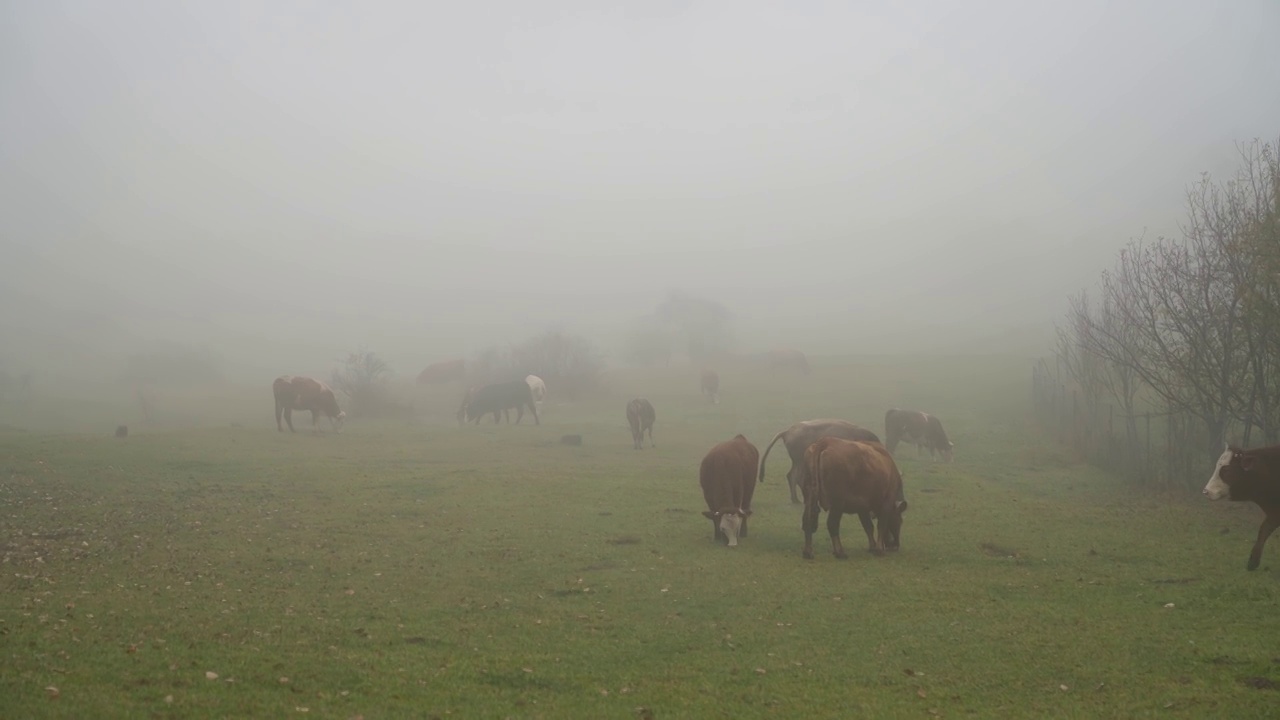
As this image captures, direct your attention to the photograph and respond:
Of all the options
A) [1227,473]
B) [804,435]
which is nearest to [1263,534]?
[1227,473]

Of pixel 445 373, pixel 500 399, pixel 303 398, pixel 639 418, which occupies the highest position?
pixel 445 373

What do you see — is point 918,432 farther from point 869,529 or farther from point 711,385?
point 711,385

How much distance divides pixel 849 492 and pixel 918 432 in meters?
16.1

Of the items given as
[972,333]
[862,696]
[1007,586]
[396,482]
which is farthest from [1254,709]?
[972,333]

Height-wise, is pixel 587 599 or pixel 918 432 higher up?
pixel 918 432

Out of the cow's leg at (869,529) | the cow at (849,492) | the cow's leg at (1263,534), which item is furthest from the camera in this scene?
the cow's leg at (869,529)

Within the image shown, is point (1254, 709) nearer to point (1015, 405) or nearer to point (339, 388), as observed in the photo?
point (1015, 405)

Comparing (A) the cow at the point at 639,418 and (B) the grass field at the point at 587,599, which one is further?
(A) the cow at the point at 639,418

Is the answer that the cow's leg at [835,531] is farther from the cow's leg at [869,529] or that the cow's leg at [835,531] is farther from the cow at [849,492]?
the cow's leg at [869,529]

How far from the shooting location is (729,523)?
14531 mm

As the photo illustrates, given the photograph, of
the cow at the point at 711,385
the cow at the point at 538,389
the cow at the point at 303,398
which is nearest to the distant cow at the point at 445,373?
the cow at the point at 538,389

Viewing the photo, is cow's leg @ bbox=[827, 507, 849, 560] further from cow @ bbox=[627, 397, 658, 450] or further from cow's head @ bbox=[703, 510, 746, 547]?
cow @ bbox=[627, 397, 658, 450]

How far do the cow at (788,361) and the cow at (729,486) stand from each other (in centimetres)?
4480

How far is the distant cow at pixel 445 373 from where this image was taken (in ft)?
208
